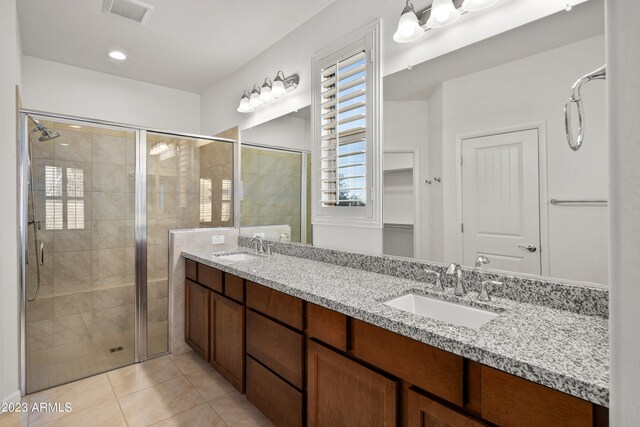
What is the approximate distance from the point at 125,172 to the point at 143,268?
0.77 m

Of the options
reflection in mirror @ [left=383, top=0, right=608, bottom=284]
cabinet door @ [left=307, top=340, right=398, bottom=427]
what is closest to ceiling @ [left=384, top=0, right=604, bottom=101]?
reflection in mirror @ [left=383, top=0, right=608, bottom=284]

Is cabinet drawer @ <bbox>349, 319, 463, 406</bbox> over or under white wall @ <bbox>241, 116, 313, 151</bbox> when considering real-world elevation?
under

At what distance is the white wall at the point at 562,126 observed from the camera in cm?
109

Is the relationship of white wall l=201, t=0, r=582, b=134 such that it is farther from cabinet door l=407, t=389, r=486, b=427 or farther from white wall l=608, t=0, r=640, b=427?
cabinet door l=407, t=389, r=486, b=427

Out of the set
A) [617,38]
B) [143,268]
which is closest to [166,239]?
[143,268]

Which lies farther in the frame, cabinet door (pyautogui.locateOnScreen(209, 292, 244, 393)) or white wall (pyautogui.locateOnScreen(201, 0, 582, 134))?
cabinet door (pyautogui.locateOnScreen(209, 292, 244, 393))

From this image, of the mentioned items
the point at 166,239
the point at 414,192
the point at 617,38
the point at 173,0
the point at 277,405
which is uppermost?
the point at 173,0

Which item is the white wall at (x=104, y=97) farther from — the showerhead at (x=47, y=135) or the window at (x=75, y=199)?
the window at (x=75, y=199)

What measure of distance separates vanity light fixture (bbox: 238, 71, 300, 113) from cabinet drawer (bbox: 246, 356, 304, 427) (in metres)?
1.93

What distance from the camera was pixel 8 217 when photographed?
1.98 meters

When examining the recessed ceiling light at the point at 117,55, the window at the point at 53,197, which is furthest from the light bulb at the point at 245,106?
the window at the point at 53,197

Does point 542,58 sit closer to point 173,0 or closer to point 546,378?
point 546,378

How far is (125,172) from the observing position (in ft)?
8.38

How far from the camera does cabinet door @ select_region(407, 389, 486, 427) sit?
909mm
